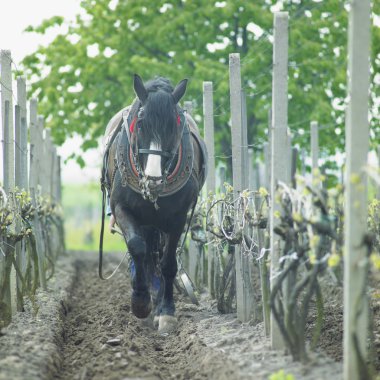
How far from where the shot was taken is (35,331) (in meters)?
8.28

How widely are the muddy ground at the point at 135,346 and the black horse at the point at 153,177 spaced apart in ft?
1.59

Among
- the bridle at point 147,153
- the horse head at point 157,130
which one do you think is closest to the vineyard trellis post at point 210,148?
the bridle at point 147,153

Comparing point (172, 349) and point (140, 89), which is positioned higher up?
point (140, 89)

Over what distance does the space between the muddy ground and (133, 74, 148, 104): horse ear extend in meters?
2.18

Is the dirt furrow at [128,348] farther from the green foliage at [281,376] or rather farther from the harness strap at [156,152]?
the harness strap at [156,152]

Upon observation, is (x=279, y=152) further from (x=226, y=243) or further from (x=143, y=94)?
(x=226, y=243)

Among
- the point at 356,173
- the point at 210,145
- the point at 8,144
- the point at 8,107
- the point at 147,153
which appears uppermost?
the point at 8,107

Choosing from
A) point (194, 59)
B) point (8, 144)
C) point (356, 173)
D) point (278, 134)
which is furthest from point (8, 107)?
point (194, 59)

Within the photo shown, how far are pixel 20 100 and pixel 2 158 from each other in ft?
7.67

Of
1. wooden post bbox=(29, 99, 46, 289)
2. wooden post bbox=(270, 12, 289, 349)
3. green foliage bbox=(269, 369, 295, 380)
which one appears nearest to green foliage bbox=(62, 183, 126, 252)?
wooden post bbox=(29, 99, 46, 289)

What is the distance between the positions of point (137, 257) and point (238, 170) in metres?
1.29

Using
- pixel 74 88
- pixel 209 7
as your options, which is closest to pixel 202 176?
pixel 209 7

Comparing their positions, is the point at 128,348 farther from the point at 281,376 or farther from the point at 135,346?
the point at 281,376

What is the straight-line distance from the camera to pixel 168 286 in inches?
395
